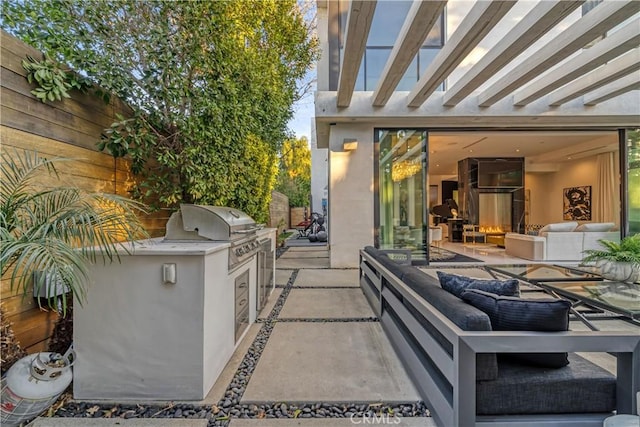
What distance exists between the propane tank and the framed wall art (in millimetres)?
13373

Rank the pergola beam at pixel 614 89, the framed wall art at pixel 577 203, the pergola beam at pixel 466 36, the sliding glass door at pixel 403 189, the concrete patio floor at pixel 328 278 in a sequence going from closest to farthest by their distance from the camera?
1. the pergola beam at pixel 466 36
2. the pergola beam at pixel 614 89
3. the concrete patio floor at pixel 328 278
4. the sliding glass door at pixel 403 189
5. the framed wall art at pixel 577 203

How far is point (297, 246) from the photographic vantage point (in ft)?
32.9

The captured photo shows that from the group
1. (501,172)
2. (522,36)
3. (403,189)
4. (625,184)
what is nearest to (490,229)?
(501,172)

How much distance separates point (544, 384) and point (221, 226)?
2.33 metres

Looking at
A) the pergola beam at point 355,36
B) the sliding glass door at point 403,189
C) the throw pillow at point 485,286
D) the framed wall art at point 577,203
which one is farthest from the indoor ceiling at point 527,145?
the throw pillow at point 485,286

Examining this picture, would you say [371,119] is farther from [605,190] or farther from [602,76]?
[605,190]

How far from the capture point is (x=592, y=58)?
388 centimetres

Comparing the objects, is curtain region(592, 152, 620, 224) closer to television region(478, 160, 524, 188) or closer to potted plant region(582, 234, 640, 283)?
television region(478, 160, 524, 188)

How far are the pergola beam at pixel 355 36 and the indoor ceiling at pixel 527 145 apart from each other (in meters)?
3.31

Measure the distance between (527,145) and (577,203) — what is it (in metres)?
3.75

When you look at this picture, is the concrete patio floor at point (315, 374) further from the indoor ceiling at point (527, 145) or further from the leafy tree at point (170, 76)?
the indoor ceiling at point (527, 145)

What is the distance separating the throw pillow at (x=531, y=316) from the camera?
4.98 feet

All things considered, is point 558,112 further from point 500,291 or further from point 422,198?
point 500,291

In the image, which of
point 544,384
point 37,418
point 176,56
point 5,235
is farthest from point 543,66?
point 37,418
